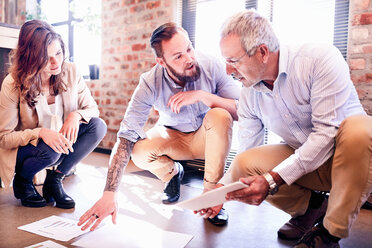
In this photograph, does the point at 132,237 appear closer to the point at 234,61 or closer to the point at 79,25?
the point at 234,61

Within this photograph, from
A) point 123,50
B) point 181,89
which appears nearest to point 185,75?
point 181,89

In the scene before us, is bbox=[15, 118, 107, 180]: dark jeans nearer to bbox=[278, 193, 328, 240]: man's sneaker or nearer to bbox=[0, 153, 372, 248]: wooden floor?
bbox=[0, 153, 372, 248]: wooden floor

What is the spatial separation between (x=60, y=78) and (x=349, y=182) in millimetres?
1578

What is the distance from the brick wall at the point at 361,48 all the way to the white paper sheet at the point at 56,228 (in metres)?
1.74

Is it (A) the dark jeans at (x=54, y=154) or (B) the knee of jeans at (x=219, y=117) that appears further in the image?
(A) the dark jeans at (x=54, y=154)

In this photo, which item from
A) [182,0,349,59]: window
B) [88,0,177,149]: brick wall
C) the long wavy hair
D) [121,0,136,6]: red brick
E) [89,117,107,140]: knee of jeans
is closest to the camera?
the long wavy hair

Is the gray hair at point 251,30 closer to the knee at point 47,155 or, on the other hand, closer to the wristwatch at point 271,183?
the wristwatch at point 271,183

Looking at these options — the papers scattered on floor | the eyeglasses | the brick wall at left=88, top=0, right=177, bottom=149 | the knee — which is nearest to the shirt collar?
the eyeglasses

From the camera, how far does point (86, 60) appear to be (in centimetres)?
438

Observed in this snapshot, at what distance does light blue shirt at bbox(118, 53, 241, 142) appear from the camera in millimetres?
1806

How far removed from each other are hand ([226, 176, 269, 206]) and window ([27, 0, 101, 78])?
3307 millimetres

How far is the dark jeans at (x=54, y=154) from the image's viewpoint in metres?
1.78

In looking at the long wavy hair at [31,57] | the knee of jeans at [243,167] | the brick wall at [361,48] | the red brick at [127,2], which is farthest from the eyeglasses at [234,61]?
the red brick at [127,2]

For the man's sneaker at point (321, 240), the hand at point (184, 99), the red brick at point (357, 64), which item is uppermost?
the red brick at point (357, 64)
